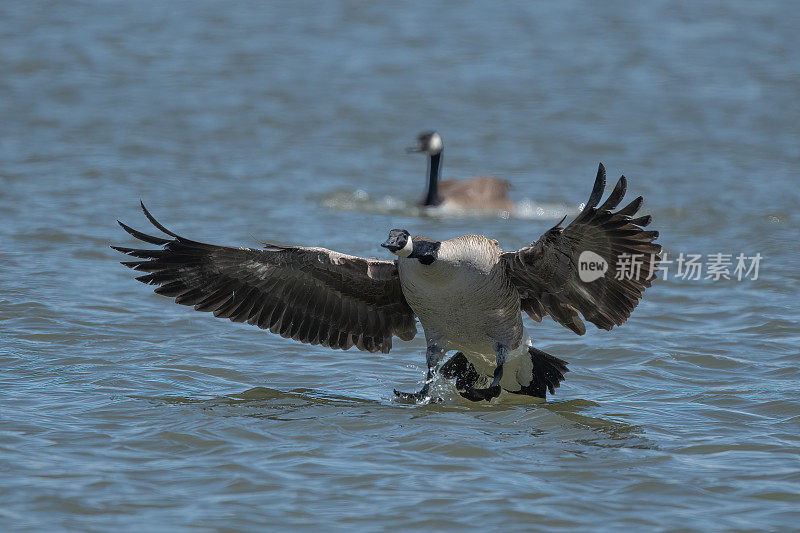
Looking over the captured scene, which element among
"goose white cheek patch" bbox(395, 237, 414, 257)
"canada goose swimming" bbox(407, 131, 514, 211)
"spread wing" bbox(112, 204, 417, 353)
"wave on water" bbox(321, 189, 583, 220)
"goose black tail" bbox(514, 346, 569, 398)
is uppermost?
"canada goose swimming" bbox(407, 131, 514, 211)

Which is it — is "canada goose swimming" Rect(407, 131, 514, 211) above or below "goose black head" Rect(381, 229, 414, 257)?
above

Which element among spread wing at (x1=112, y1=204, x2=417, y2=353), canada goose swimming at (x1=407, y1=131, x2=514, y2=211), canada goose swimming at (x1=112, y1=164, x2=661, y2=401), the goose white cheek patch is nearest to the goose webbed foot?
canada goose swimming at (x1=112, y1=164, x2=661, y2=401)

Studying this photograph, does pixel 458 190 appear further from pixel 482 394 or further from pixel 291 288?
pixel 482 394

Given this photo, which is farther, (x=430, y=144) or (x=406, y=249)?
(x=430, y=144)

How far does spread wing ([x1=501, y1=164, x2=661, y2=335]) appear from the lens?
A: 20.9 ft

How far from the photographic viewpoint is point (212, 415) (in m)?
6.77

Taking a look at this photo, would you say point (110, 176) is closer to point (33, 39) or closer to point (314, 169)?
point (314, 169)

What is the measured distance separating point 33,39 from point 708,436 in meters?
19.6

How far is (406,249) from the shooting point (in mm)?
6461

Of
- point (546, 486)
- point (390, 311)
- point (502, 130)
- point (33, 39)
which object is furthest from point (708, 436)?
point (33, 39)

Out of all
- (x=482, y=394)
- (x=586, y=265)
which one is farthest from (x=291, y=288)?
(x=586, y=265)

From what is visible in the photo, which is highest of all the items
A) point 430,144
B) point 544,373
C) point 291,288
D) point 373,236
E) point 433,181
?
point 430,144

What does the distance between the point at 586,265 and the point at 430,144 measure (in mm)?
9277

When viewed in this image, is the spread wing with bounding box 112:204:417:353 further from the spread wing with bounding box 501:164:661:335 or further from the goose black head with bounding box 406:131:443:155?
the goose black head with bounding box 406:131:443:155
